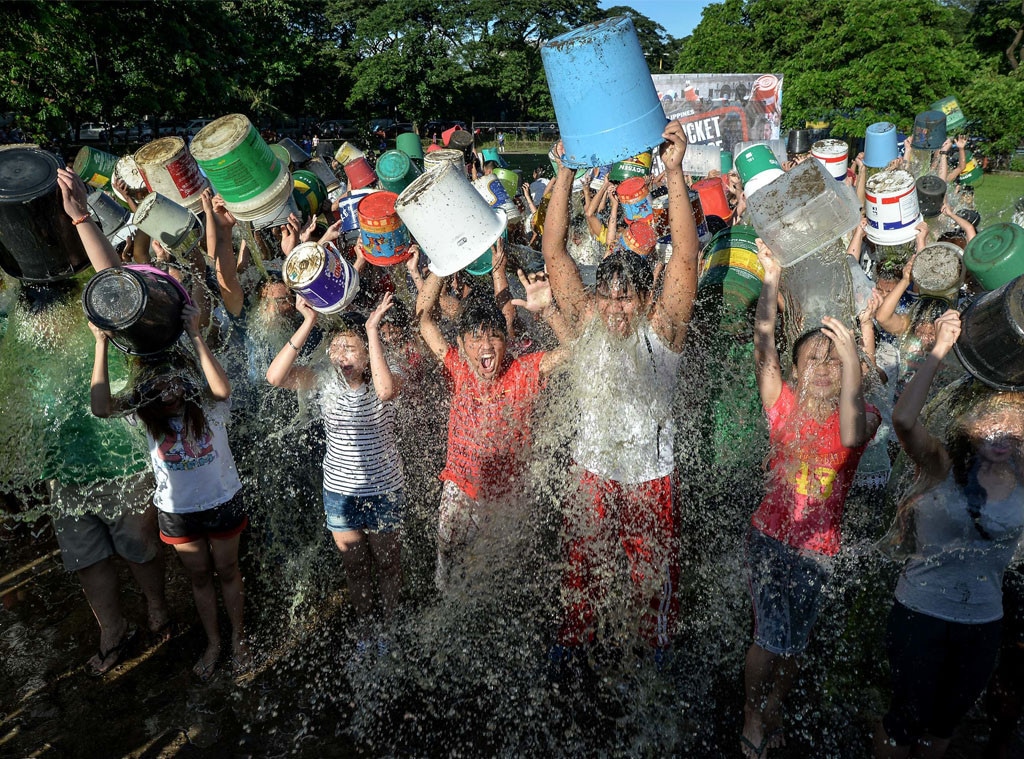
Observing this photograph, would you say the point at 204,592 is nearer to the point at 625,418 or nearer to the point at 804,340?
the point at 625,418

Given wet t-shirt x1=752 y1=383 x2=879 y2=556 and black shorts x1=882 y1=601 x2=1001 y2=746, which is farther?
wet t-shirt x1=752 y1=383 x2=879 y2=556

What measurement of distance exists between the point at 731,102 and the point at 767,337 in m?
8.79

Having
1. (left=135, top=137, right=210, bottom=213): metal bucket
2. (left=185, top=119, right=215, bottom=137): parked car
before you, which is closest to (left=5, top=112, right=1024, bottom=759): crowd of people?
(left=135, top=137, right=210, bottom=213): metal bucket

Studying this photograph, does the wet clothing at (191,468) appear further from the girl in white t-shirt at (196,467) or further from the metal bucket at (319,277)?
the metal bucket at (319,277)

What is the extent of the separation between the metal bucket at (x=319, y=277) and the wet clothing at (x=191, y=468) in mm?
603

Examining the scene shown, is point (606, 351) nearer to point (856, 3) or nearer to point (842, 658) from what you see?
point (842, 658)

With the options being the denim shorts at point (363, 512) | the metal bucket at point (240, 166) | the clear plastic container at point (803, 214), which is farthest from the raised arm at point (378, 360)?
the clear plastic container at point (803, 214)

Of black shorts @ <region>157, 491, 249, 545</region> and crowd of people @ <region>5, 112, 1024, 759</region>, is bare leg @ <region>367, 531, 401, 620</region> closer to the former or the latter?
crowd of people @ <region>5, 112, 1024, 759</region>

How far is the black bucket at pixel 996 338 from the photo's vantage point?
192 centimetres

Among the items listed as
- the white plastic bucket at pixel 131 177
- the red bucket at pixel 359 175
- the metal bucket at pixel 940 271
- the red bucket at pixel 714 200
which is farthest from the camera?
the red bucket at pixel 359 175

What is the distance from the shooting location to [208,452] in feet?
9.71

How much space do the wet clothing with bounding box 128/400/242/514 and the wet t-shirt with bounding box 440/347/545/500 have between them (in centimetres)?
100

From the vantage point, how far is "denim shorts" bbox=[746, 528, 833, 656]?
253 centimetres

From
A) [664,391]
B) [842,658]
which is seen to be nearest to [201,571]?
[664,391]
